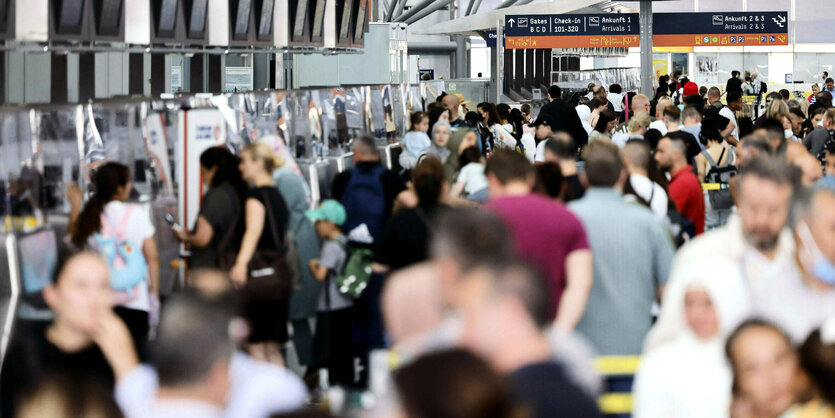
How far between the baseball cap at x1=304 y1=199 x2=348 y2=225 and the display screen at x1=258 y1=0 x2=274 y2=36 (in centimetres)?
612

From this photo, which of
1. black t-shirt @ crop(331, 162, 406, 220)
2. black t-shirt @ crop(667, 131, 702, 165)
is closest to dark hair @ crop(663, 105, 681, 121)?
black t-shirt @ crop(667, 131, 702, 165)

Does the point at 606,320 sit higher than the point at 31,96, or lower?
lower

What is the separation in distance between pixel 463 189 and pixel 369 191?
1275 millimetres

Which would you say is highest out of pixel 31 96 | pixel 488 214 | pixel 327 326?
pixel 31 96

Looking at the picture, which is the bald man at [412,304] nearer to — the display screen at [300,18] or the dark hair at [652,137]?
the dark hair at [652,137]

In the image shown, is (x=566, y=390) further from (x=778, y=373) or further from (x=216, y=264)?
(x=216, y=264)

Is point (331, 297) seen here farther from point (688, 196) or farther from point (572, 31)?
point (572, 31)

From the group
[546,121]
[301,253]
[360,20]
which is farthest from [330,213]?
[360,20]

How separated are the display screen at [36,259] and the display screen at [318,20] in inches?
381

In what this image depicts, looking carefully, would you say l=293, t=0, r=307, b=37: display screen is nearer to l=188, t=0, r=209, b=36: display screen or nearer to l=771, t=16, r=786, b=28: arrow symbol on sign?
l=188, t=0, r=209, b=36: display screen

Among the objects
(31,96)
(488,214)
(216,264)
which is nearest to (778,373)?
(488,214)

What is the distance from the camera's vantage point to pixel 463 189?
30.2ft

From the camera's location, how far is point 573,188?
24.1 feet

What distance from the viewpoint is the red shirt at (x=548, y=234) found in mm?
4926
